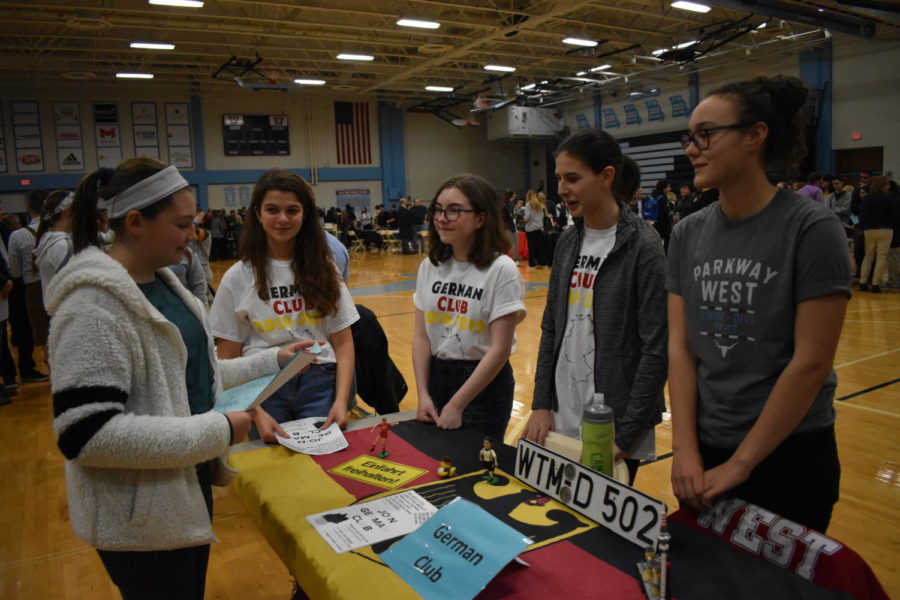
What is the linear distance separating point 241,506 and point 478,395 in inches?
72.3

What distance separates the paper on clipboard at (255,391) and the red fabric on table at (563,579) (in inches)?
24.8

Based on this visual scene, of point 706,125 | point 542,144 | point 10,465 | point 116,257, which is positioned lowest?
point 10,465

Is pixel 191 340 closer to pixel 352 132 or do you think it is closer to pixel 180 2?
pixel 180 2

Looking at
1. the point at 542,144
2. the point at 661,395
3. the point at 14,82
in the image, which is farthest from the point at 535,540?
the point at 542,144

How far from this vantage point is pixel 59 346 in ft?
3.81

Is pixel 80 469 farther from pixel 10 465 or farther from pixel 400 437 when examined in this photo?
pixel 10 465

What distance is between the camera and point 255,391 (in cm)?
146

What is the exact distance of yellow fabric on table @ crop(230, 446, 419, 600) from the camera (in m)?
1.17

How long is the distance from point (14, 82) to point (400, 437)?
19.6 meters

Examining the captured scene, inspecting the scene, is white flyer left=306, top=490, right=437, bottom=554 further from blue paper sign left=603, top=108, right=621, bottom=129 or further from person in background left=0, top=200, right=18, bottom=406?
blue paper sign left=603, top=108, right=621, bottom=129

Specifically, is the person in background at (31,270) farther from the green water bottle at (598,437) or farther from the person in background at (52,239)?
the green water bottle at (598,437)

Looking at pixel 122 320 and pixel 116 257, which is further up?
pixel 116 257

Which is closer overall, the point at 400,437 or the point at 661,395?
the point at 661,395

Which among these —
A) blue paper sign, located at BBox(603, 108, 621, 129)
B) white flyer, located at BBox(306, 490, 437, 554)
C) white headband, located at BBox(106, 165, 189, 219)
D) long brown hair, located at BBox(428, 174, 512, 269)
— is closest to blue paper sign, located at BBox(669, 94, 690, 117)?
blue paper sign, located at BBox(603, 108, 621, 129)
